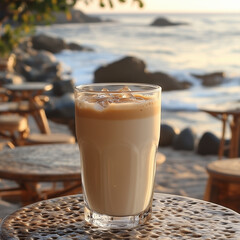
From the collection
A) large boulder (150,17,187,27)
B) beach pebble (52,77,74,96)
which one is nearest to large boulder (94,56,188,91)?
beach pebble (52,77,74,96)

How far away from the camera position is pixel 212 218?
1.02m

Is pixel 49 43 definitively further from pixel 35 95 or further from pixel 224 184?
pixel 224 184

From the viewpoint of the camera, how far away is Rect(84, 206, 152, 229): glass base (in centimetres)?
99

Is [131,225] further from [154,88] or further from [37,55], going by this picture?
[37,55]

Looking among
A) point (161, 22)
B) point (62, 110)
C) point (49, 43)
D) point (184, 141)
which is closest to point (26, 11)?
point (184, 141)

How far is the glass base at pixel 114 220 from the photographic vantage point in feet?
3.24

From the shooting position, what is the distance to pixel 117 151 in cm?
99

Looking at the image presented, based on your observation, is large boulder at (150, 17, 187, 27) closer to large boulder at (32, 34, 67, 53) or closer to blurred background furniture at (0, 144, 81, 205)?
large boulder at (32, 34, 67, 53)

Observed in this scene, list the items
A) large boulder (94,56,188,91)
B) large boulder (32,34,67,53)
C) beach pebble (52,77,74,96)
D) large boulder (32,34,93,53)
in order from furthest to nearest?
large boulder (32,34,67,53), large boulder (32,34,93,53), large boulder (94,56,188,91), beach pebble (52,77,74,96)

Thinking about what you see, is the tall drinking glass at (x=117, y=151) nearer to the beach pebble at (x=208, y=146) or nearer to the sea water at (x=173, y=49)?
the beach pebble at (x=208, y=146)

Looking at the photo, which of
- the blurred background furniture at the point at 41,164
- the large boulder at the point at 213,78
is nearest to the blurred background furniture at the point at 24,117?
the blurred background furniture at the point at 41,164

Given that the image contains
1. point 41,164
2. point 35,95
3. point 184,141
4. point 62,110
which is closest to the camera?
point 41,164

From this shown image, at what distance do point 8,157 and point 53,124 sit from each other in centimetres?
618

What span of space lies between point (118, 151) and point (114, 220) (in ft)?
0.44
